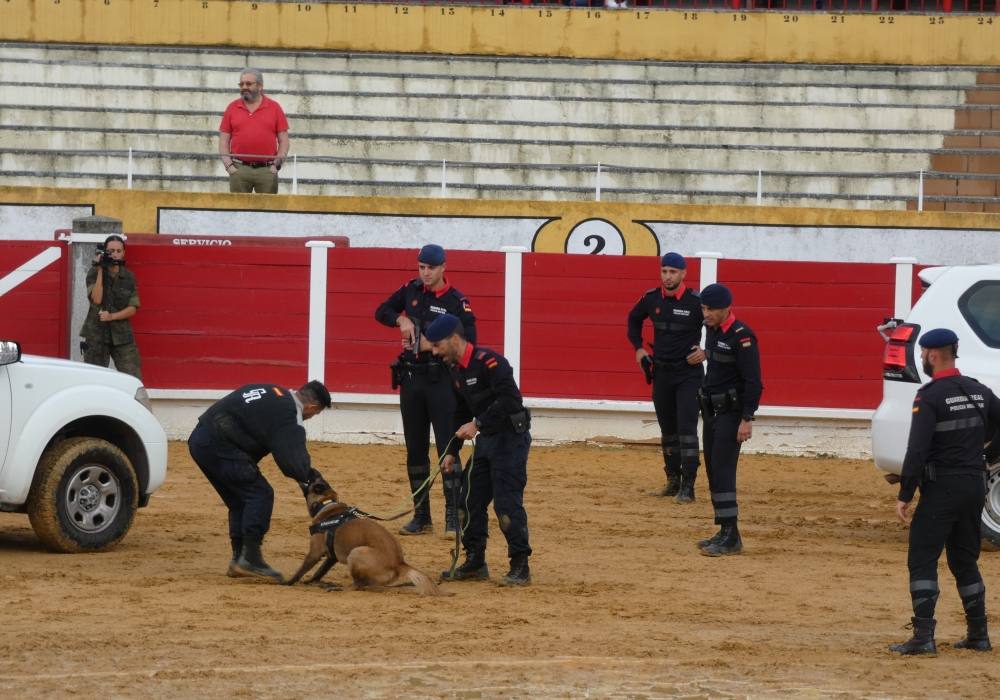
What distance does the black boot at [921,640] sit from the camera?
775cm

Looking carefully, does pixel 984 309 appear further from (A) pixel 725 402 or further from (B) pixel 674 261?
(B) pixel 674 261

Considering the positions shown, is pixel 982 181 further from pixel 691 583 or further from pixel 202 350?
pixel 691 583

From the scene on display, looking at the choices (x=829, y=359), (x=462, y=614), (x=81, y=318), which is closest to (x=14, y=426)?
(x=462, y=614)

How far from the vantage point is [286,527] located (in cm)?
1146

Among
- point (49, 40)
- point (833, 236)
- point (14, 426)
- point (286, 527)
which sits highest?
point (49, 40)

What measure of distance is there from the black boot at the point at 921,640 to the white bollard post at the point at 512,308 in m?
8.63

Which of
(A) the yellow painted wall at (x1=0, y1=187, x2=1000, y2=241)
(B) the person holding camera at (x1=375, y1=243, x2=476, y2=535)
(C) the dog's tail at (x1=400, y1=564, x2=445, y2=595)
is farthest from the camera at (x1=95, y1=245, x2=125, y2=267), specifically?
(C) the dog's tail at (x1=400, y1=564, x2=445, y2=595)

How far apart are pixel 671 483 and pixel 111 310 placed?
565 centimetres

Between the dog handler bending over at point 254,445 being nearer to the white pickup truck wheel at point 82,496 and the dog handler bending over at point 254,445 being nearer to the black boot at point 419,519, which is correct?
the white pickup truck wheel at point 82,496

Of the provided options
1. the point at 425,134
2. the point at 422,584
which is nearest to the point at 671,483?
the point at 422,584

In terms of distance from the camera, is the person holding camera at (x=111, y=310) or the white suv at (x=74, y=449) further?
the person holding camera at (x=111, y=310)

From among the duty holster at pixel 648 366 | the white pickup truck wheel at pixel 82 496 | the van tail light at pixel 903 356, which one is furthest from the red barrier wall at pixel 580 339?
the white pickup truck wheel at pixel 82 496

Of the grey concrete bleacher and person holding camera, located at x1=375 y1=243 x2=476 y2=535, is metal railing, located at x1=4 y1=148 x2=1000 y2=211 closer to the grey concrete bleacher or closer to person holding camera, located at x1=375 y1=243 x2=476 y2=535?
the grey concrete bleacher

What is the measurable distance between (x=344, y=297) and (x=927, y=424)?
9134mm
